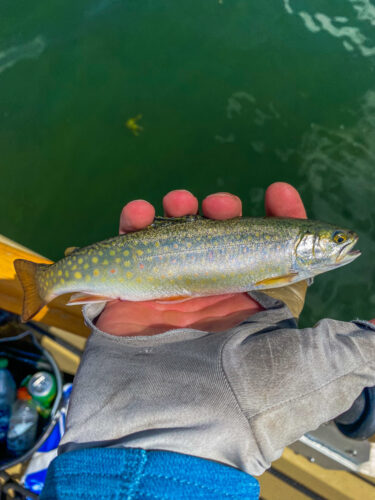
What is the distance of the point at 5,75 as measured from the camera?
27.0 feet

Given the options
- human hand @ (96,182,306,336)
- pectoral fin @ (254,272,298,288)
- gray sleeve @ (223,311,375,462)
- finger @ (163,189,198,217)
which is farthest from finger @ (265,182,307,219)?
gray sleeve @ (223,311,375,462)

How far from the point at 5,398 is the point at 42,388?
1.39 ft

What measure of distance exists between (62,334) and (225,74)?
6.92 meters

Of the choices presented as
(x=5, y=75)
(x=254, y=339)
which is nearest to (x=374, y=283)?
(x=254, y=339)

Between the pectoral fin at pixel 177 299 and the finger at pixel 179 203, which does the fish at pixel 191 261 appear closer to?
the pectoral fin at pixel 177 299

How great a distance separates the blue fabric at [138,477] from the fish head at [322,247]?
221 centimetres

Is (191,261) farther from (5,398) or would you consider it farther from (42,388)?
(5,398)

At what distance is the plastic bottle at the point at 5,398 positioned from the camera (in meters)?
3.81

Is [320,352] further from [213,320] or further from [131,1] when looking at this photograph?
[131,1]

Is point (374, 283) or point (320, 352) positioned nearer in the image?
point (320, 352)

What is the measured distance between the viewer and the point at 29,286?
3.59 m

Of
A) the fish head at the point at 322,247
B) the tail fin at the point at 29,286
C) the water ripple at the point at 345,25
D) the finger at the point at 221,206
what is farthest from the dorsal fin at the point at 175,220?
the water ripple at the point at 345,25

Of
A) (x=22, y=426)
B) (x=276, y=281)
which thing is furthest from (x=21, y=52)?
(x=276, y=281)

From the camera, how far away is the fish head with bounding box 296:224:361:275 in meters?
3.53
